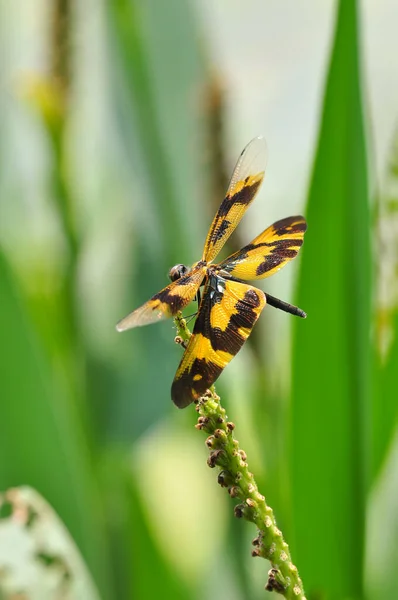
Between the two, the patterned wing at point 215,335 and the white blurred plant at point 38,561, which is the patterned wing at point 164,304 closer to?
the patterned wing at point 215,335

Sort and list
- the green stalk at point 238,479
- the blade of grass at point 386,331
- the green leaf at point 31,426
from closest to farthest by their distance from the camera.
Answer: the green stalk at point 238,479 → the blade of grass at point 386,331 → the green leaf at point 31,426

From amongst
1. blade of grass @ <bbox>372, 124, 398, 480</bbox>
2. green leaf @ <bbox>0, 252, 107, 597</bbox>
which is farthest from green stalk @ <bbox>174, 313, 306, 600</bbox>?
green leaf @ <bbox>0, 252, 107, 597</bbox>

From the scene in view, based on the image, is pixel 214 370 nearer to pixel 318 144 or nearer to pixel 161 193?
pixel 318 144

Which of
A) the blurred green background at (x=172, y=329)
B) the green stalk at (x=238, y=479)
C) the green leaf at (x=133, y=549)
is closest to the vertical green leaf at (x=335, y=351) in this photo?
the blurred green background at (x=172, y=329)

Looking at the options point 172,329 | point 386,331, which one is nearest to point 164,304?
point 172,329

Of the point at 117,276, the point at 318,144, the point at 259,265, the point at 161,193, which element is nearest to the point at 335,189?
the point at 318,144

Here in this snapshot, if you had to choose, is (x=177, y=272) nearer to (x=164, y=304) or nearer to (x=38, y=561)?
(x=164, y=304)
